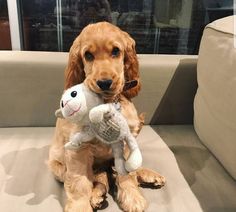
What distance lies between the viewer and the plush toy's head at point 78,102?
0.85 metres

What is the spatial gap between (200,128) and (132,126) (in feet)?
1.53

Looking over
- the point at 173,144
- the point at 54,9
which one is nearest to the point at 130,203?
the point at 173,144

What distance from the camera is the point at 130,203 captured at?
940 mm

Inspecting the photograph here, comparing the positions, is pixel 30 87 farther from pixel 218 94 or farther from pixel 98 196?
pixel 218 94

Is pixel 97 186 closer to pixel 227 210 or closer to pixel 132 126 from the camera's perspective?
pixel 132 126

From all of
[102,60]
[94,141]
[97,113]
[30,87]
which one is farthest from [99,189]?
[30,87]

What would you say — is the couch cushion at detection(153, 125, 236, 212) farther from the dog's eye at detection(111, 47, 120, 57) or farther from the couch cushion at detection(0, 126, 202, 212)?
the dog's eye at detection(111, 47, 120, 57)

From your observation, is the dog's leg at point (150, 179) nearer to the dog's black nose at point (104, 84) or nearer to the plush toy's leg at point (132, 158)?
the plush toy's leg at point (132, 158)

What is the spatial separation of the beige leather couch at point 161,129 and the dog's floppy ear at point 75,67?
348 millimetres

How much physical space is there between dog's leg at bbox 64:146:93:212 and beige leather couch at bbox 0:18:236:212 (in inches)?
2.5

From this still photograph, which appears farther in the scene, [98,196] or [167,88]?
[167,88]

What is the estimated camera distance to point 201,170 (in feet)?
3.87

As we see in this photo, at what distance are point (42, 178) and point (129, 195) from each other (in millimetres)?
321

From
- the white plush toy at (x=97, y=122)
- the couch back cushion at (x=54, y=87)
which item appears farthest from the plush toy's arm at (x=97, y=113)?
the couch back cushion at (x=54, y=87)
